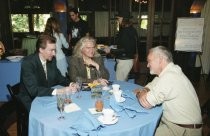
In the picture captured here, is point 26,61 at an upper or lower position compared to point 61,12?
lower

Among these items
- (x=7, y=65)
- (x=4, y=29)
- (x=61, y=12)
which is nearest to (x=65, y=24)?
(x=61, y=12)

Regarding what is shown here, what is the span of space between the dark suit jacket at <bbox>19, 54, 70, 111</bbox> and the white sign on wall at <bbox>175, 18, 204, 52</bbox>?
4.28m

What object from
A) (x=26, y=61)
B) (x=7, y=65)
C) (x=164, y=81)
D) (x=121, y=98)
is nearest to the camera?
(x=164, y=81)

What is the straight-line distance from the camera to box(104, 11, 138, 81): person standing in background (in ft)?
14.7

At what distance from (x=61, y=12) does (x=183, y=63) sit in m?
3.65

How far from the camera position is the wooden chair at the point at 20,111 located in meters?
2.67

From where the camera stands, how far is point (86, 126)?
1.95 metres

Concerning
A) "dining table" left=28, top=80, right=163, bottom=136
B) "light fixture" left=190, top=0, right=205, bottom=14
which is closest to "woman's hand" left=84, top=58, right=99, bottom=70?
"dining table" left=28, top=80, right=163, bottom=136

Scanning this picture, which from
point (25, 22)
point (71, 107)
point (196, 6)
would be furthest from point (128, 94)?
point (25, 22)

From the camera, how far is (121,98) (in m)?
2.56

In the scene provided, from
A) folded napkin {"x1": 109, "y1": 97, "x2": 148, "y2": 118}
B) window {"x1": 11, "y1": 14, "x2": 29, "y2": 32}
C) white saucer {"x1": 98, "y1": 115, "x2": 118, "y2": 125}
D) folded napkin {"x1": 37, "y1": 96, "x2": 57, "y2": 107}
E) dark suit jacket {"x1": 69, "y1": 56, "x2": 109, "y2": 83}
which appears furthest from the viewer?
window {"x1": 11, "y1": 14, "x2": 29, "y2": 32}

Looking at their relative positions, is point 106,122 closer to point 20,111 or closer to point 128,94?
point 128,94

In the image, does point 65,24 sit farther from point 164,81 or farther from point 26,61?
point 164,81

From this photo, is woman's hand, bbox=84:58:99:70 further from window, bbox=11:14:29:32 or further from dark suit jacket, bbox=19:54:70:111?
window, bbox=11:14:29:32
